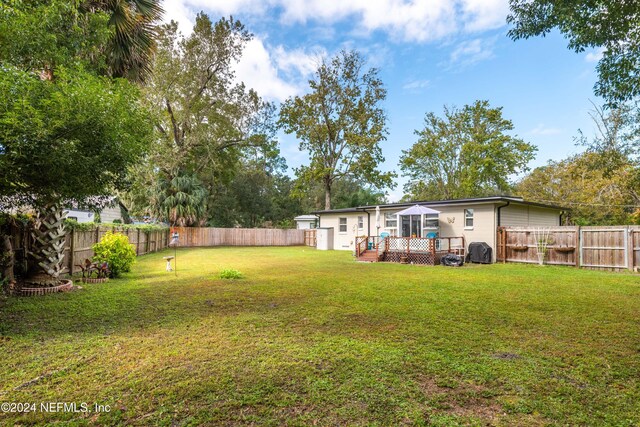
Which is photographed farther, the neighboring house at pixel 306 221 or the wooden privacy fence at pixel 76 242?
the neighboring house at pixel 306 221

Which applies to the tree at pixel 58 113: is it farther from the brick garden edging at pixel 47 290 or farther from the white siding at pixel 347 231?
the white siding at pixel 347 231

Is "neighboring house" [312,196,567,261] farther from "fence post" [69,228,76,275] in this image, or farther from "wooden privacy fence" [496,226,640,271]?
"fence post" [69,228,76,275]

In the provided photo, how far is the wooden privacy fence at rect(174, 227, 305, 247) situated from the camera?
23.5 meters

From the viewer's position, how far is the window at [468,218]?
46.4 feet

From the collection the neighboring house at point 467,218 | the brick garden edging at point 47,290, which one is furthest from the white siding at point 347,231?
the brick garden edging at point 47,290

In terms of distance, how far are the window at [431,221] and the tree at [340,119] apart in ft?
36.9

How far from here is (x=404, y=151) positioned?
3130 centimetres

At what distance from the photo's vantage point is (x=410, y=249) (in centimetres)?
1323

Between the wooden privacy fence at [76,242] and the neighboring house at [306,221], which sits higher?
the neighboring house at [306,221]

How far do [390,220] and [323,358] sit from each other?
14.6m

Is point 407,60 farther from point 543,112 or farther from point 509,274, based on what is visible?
point 509,274

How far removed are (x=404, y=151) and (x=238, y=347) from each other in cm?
3025

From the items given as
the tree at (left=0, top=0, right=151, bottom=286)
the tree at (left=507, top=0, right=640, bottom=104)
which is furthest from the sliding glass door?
the tree at (left=0, top=0, right=151, bottom=286)

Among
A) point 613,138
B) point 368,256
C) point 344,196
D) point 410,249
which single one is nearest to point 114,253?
point 368,256
